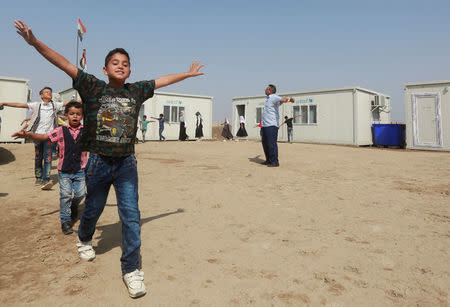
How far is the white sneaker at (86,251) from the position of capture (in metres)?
2.33

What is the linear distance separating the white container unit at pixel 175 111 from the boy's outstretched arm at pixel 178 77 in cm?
1613

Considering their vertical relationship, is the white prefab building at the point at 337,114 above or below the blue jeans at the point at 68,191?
above

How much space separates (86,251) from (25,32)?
67.4 inches

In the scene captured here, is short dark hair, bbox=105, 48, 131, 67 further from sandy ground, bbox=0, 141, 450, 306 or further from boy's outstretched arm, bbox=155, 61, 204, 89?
sandy ground, bbox=0, 141, 450, 306

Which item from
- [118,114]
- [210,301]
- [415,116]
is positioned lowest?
[210,301]

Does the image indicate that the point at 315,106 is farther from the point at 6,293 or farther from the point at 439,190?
the point at 6,293

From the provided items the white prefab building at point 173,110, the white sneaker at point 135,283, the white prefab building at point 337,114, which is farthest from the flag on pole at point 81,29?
the white prefab building at point 337,114

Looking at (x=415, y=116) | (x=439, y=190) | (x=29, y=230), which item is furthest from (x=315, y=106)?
(x=29, y=230)

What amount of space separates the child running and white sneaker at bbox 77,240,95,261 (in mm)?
689

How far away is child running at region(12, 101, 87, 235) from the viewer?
3016 mm

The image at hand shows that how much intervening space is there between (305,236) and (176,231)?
4.40ft

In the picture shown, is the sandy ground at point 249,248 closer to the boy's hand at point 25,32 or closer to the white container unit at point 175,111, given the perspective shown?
the boy's hand at point 25,32

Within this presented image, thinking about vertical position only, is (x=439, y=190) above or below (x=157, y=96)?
below

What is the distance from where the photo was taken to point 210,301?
5.85ft
